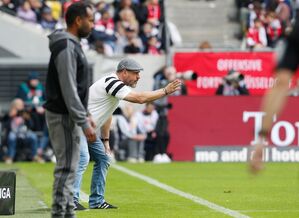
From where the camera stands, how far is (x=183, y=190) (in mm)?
16438

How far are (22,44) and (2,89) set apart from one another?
1.32 metres

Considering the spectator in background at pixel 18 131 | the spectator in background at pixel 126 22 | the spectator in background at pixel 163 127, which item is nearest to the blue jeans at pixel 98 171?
the spectator in background at pixel 18 131

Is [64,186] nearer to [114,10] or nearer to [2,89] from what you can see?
[2,89]

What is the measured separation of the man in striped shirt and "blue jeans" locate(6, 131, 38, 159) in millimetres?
10754

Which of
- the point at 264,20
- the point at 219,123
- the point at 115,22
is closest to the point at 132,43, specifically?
the point at 115,22

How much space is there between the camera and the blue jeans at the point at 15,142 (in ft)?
78.6

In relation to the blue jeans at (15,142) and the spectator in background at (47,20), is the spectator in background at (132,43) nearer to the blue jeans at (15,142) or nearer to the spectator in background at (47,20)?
the spectator in background at (47,20)

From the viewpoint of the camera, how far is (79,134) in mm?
9336

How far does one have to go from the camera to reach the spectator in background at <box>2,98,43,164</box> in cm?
2400

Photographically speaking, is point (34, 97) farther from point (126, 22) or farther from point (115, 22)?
point (115, 22)

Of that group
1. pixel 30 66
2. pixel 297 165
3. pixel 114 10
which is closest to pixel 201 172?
pixel 297 165

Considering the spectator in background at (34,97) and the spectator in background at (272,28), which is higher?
the spectator in background at (272,28)

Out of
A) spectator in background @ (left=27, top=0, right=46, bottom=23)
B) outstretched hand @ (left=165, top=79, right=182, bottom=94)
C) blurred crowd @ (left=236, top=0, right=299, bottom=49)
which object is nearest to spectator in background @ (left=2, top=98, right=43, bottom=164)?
spectator in background @ (left=27, top=0, right=46, bottom=23)

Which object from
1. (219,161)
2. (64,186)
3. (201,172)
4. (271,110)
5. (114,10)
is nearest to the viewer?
(271,110)
